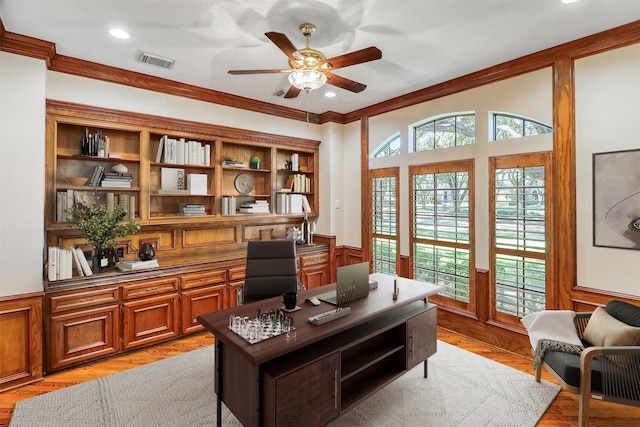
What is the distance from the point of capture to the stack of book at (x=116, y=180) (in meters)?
3.37

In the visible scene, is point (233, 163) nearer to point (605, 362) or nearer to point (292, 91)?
point (292, 91)

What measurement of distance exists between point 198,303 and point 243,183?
171cm

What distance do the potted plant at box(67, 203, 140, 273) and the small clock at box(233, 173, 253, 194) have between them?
59.0 inches

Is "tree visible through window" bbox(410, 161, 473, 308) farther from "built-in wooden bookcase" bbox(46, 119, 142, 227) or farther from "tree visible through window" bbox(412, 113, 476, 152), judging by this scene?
"built-in wooden bookcase" bbox(46, 119, 142, 227)

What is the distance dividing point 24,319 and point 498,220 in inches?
174

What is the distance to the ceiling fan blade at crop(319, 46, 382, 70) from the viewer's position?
2020mm

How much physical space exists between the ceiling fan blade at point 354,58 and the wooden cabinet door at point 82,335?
294cm

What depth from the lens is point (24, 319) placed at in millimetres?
2674

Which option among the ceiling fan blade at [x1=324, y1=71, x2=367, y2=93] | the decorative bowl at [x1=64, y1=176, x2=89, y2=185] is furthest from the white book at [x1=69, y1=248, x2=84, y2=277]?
the ceiling fan blade at [x1=324, y1=71, x2=367, y2=93]

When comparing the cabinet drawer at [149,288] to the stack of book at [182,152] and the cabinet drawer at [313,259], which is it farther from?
the cabinet drawer at [313,259]

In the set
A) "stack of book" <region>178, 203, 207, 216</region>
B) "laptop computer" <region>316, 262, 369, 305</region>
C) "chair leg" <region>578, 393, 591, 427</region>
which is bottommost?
"chair leg" <region>578, 393, 591, 427</region>

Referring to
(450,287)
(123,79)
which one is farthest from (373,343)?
(123,79)

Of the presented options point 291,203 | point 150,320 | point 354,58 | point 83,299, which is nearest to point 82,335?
point 83,299

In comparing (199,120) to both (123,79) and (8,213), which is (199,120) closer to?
(123,79)
